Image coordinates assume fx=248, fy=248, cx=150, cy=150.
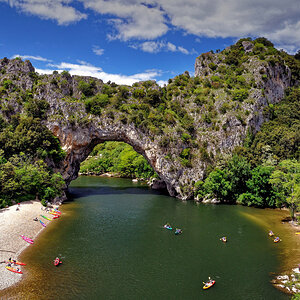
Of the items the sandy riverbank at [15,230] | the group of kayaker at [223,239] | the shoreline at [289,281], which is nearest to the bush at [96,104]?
the sandy riverbank at [15,230]

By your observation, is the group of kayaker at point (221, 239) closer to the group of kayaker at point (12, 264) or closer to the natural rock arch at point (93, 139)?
the group of kayaker at point (12, 264)

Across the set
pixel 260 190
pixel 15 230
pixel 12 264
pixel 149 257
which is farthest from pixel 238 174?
pixel 12 264

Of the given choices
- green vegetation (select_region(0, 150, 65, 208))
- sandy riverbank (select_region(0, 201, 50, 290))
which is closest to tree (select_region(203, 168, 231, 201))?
green vegetation (select_region(0, 150, 65, 208))

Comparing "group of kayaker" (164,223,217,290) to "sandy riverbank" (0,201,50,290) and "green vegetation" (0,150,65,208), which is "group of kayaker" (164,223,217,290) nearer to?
"sandy riverbank" (0,201,50,290)

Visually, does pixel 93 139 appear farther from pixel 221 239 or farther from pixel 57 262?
pixel 221 239

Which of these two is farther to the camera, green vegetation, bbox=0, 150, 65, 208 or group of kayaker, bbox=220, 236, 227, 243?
green vegetation, bbox=0, 150, 65, 208

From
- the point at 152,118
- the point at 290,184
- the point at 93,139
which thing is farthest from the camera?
the point at 93,139
